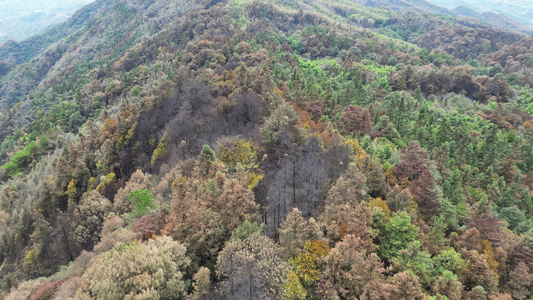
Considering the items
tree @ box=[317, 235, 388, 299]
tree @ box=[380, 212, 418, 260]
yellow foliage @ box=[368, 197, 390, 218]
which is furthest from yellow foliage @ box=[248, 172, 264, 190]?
tree @ box=[380, 212, 418, 260]

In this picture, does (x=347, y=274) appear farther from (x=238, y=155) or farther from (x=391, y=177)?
(x=391, y=177)

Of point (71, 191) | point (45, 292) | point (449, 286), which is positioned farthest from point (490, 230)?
point (71, 191)

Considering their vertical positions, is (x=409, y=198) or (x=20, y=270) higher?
(x=409, y=198)

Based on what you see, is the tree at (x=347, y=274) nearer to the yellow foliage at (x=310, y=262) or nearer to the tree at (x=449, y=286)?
the yellow foliage at (x=310, y=262)

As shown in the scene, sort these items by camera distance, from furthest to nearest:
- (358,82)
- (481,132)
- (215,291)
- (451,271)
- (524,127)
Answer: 1. (358,82)
2. (524,127)
3. (481,132)
4. (451,271)
5. (215,291)

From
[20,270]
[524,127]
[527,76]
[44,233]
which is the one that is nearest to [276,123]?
[44,233]

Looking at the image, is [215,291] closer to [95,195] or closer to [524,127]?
[95,195]
